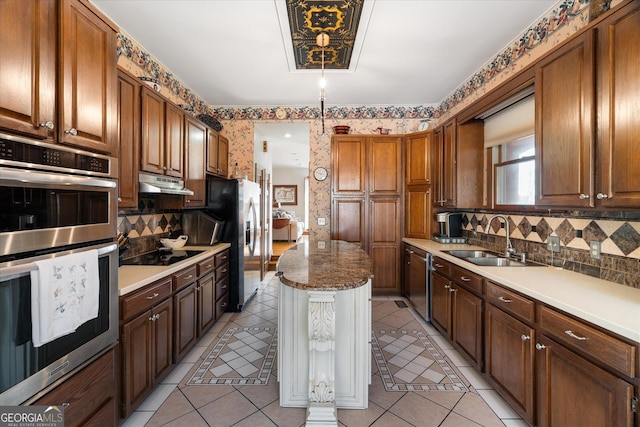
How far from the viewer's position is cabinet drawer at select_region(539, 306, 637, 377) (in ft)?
3.46

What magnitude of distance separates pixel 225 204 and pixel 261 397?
2.17m

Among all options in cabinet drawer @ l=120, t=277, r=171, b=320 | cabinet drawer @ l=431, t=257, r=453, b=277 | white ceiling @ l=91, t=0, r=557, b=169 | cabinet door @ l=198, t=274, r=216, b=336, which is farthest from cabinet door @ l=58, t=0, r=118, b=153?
cabinet drawer @ l=431, t=257, r=453, b=277

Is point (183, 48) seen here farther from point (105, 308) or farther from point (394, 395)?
point (394, 395)

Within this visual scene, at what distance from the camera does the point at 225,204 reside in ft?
11.1

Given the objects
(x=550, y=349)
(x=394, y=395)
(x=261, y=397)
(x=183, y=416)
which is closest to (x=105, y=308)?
(x=183, y=416)

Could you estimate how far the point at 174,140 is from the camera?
8.48 ft

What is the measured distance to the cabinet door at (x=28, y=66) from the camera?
979 mm

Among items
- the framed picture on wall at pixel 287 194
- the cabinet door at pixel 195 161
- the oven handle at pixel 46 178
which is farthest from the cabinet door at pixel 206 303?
the framed picture on wall at pixel 287 194

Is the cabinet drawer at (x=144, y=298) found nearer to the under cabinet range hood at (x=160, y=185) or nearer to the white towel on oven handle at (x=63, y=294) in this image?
the white towel on oven handle at (x=63, y=294)

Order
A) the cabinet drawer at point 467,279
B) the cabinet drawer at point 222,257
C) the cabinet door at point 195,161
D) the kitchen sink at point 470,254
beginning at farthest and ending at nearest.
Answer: the cabinet drawer at point 222,257 → the cabinet door at point 195,161 → the kitchen sink at point 470,254 → the cabinet drawer at point 467,279

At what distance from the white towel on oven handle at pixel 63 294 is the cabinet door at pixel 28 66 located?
53 centimetres

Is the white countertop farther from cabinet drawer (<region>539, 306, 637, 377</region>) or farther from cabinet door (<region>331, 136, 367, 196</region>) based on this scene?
cabinet door (<region>331, 136, 367, 196</region>)

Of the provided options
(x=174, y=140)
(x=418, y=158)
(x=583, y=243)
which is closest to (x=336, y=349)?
(x=583, y=243)

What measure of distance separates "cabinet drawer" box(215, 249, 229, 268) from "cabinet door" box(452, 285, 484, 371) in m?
2.39
